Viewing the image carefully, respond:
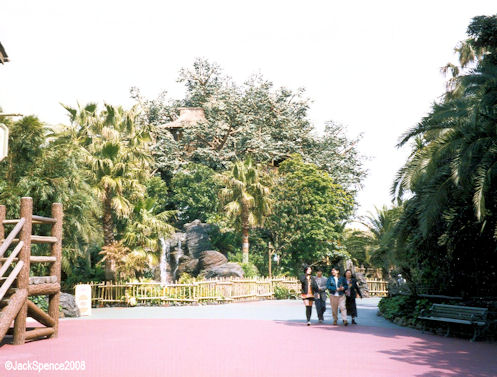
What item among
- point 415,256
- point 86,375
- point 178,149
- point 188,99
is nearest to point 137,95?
point 188,99

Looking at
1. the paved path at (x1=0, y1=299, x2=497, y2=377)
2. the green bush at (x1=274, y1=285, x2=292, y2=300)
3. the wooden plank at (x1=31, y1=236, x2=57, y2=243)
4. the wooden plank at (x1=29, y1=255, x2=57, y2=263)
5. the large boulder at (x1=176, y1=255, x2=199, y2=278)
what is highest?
the wooden plank at (x1=31, y1=236, x2=57, y2=243)

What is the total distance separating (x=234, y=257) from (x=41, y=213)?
1990cm

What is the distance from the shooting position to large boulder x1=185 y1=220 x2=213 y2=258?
41.6m

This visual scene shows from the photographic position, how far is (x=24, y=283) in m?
11.8

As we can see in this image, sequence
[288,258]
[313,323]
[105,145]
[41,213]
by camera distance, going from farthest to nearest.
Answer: [288,258] → [105,145] → [41,213] → [313,323]

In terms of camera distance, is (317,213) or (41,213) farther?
(317,213)

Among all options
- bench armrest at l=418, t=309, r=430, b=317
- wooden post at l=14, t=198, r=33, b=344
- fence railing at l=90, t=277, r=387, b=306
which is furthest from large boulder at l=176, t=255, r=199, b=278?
wooden post at l=14, t=198, r=33, b=344

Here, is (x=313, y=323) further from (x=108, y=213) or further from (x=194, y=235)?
(x=194, y=235)

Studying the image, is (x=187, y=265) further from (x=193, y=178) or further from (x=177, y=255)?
(x=193, y=178)

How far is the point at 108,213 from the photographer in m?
32.0

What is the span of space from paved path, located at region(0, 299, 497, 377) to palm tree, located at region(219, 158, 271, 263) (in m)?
20.4

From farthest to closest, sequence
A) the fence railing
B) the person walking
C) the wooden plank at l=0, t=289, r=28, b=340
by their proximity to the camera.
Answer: the fence railing, the person walking, the wooden plank at l=0, t=289, r=28, b=340

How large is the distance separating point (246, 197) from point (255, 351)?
86.7 feet

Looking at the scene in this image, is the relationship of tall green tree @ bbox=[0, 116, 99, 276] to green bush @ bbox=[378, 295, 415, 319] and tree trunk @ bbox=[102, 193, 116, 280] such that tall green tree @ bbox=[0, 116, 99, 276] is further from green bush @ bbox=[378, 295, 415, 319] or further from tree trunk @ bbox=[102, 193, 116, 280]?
green bush @ bbox=[378, 295, 415, 319]
